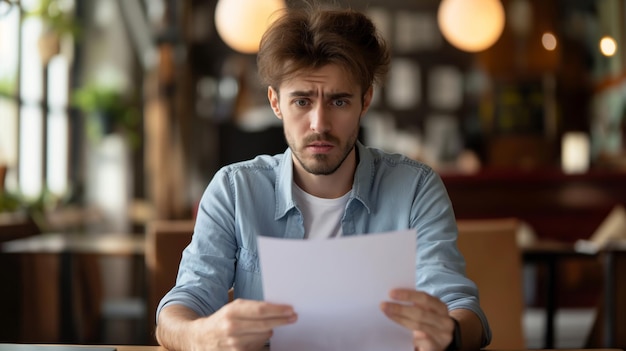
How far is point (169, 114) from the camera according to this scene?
22.3ft

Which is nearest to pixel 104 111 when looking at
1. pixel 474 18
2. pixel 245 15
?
pixel 245 15

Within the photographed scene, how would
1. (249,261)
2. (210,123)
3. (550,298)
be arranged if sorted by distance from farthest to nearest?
(210,123) < (550,298) < (249,261)

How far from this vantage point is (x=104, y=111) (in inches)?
274

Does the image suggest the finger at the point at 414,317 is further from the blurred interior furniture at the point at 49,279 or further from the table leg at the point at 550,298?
the blurred interior furniture at the point at 49,279

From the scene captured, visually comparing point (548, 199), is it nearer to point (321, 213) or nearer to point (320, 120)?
point (321, 213)

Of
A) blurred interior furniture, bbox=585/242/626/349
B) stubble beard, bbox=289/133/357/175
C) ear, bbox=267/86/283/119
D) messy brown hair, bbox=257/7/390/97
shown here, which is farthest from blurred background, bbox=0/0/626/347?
blurred interior furniture, bbox=585/242/626/349

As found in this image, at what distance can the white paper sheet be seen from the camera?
3.92ft

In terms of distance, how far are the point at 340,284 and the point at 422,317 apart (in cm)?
15

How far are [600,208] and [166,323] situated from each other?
18.0 ft

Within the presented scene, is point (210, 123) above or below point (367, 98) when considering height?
above

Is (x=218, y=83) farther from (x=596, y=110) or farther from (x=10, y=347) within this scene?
(x=10, y=347)

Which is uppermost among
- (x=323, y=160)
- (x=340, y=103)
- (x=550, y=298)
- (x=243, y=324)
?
(x=340, y=103)

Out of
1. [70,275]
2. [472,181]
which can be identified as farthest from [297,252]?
[472,181]

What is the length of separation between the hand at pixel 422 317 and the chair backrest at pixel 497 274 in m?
1.22
